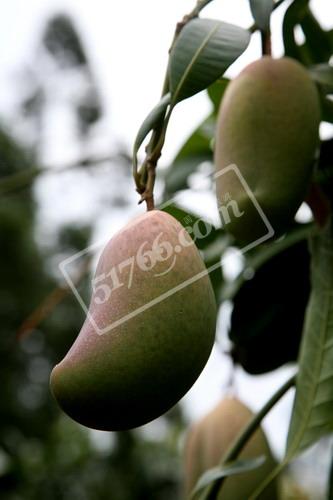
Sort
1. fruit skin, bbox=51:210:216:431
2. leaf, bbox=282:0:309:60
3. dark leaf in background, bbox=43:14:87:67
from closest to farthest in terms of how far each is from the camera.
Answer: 1. fruit skin, bbox=51:210:216:431
2. leaf, bbox=282:0:309:60
3. dark leaf in background, bbox=43:14:87:67

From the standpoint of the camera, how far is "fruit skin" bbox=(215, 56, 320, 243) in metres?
0.37

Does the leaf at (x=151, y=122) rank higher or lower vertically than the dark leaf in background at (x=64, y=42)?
higher

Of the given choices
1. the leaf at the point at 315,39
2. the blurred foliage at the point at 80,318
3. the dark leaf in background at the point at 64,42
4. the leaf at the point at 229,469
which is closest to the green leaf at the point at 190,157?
the blurred foliage at the point at 80,318

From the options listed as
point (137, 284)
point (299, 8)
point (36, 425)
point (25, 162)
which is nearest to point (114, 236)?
point (137, 284)

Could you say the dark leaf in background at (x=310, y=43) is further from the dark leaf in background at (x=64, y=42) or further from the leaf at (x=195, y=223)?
the dark leaf in background at (x=64, y=42)

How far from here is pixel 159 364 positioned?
0.31 m

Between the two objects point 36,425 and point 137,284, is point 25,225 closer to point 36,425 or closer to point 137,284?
point 36,425

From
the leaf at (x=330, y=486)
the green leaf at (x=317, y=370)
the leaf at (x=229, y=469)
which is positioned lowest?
the leaf at (x=330, y=486)

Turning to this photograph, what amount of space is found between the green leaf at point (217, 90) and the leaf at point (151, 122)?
0.23m

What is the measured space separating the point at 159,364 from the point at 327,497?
0.28 metres

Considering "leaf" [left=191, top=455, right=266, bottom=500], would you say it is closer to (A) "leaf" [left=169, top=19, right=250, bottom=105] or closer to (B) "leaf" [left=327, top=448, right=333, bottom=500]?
(B) "leaf" [left=327, top=448, right=333, bottom=500]

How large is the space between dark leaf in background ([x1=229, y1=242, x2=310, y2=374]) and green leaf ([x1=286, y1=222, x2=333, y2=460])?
162mm

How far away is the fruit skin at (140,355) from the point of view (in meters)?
0.31

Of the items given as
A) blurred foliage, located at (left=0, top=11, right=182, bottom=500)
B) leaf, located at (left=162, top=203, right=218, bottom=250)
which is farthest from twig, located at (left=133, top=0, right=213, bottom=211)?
blurred foliage, located at (left=0, top=11, right=182, bottom=500)
